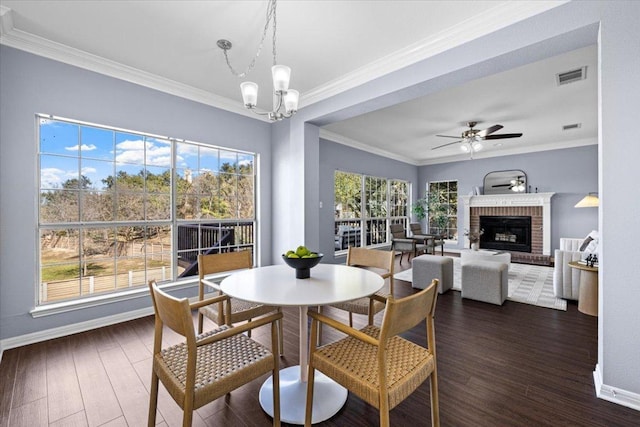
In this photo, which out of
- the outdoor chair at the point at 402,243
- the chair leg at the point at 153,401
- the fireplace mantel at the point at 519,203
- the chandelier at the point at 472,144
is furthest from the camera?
the fireplace mantel at the point at 519,203

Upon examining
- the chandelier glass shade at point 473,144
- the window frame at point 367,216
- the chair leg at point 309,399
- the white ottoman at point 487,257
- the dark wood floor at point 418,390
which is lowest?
the dark wood floor at point 418,390

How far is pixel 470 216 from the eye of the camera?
774 cm

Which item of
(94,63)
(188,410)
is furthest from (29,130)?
(188,410)

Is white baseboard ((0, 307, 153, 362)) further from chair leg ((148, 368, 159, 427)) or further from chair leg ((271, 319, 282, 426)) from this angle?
chair leg ((271, 319, 282, 426))

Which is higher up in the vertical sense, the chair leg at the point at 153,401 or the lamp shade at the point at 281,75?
the lamp shade at the point at 281,75

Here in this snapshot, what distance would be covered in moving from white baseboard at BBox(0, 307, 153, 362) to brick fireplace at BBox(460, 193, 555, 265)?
25.3 feet

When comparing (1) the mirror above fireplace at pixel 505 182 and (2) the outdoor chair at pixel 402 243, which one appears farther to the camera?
(1) the mirror above fireplace at pixel 505 182

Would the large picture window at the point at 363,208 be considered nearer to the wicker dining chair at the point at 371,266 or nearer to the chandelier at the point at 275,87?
the wicker dining chair at the point at 371,266

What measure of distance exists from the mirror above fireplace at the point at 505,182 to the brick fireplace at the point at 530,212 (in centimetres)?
21

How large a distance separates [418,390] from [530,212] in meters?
Answer: 6.81

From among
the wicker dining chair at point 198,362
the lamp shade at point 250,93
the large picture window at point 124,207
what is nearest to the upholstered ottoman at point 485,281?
the wicker dining chair at point 198,362

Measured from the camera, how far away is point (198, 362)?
1.40 metres

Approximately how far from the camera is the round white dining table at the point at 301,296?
1494 millimetres

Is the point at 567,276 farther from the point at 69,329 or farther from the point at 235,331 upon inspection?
the point at 69,329
